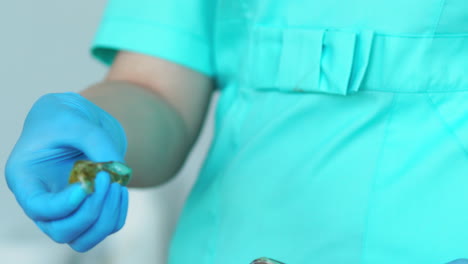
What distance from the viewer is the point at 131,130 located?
2.02 feet

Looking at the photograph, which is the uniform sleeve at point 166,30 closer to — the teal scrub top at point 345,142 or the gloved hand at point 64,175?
the teal scrub top at point 345,142

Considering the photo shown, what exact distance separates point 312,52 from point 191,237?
217 millimetres

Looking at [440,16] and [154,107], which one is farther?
[154,107]

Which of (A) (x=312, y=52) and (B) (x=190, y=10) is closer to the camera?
(A) (x=312, y=52)

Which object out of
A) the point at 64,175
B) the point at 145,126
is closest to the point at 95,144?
the point at 64,175

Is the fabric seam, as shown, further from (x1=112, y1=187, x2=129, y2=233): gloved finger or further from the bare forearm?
(x1=112, y1=187, x2=129, y2=233): gloved finger

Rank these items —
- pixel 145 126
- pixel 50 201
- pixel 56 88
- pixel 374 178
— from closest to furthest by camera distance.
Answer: pixel 50 201, pixel 374 178, pixel 145 126, pixel 56 88

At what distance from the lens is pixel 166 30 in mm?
678

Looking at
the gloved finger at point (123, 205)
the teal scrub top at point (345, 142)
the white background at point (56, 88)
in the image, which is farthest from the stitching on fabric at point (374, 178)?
the white background at point (56, 88)

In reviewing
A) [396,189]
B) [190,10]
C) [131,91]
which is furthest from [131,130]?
[396,189]

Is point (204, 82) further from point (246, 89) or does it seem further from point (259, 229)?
point (259, 229)

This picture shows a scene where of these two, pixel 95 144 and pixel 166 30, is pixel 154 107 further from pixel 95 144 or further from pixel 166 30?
pixel 95 144

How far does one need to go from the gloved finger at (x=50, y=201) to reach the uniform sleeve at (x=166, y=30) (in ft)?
0.91

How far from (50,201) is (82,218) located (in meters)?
0.03
